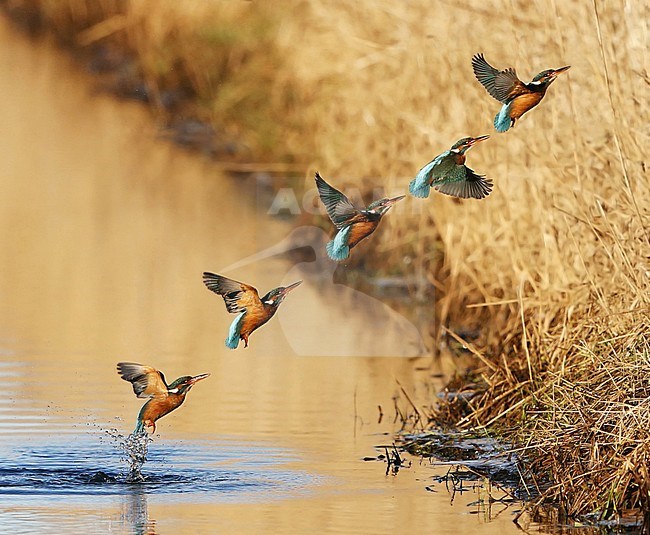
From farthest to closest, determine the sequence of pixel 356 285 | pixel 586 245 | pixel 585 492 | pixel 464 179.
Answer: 1. pixel 356 285
2. pixel 586 245
3. pixel 585 492
4. pixel 464 179

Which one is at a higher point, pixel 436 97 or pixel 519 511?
pixel 436 97

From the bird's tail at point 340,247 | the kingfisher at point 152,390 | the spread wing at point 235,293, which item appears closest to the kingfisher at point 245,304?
the spread wing at point 235,293

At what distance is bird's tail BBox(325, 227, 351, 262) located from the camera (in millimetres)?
6121

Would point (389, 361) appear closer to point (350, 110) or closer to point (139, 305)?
point (139, 305)

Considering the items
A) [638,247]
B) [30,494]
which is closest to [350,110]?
[638,247]

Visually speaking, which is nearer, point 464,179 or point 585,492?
point 464,179

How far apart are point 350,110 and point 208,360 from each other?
392cm

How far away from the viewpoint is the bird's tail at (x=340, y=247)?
6121mm

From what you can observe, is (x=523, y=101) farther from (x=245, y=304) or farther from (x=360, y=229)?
(x=245, y=304)

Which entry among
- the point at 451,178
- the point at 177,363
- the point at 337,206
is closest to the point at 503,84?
the point at 451,178

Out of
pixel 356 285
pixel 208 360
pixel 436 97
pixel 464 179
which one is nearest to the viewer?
pixel 464 179

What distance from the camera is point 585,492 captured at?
6.91 meters

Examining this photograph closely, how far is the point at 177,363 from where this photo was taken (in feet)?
34.9

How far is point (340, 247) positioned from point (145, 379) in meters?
1.43
